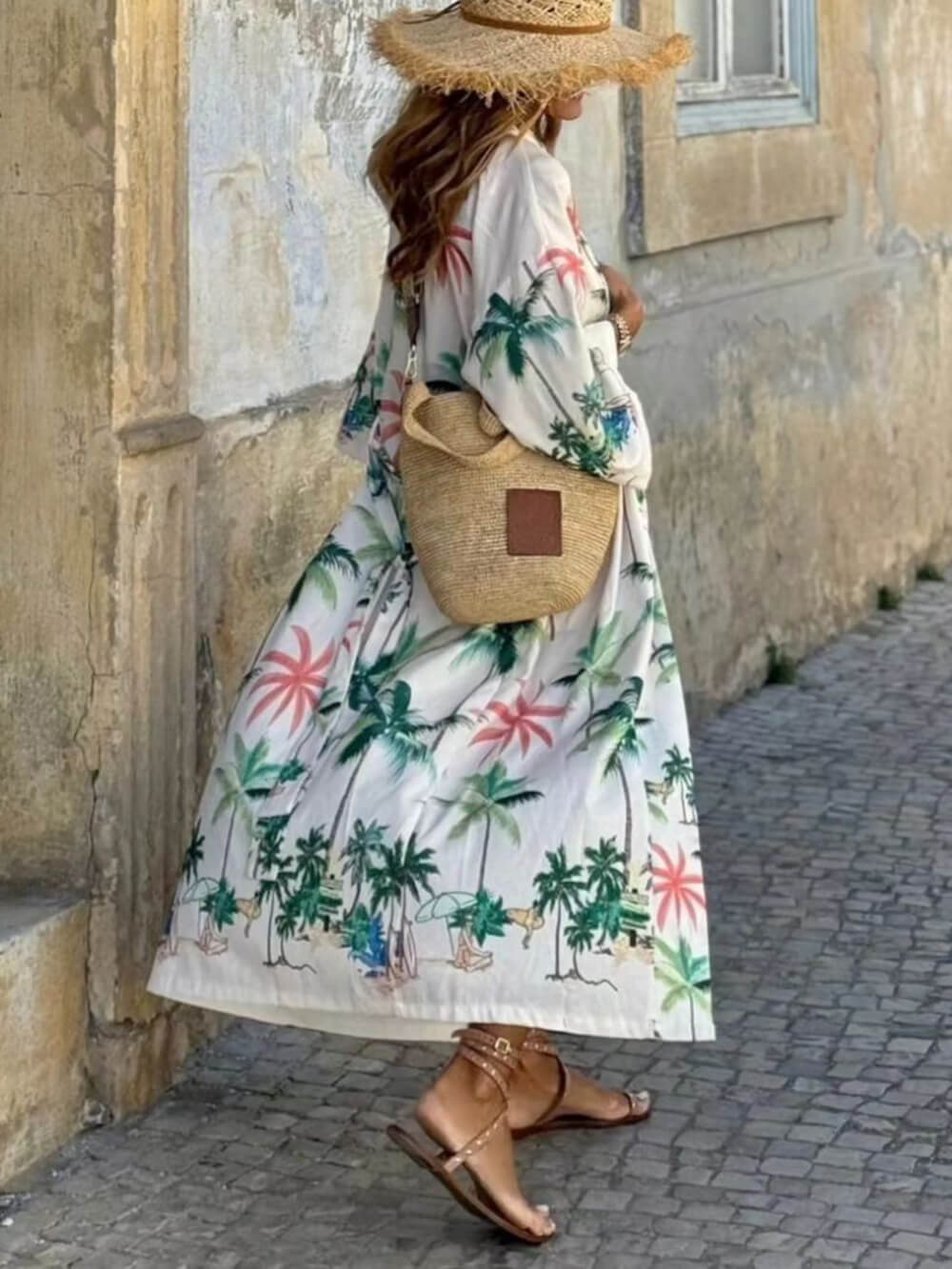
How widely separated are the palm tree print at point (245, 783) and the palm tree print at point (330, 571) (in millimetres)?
241

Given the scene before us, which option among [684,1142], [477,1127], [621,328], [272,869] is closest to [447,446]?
[621,328]

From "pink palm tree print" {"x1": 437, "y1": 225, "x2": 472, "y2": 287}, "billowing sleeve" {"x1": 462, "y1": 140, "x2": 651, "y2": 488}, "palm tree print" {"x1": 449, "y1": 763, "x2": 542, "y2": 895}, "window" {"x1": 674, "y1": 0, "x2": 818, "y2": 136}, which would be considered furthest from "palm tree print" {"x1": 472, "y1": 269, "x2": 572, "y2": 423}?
"window" {"x1": 674, "y1": 0, "x2": 818, "y2": 136}

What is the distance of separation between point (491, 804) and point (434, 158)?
0.96 meters

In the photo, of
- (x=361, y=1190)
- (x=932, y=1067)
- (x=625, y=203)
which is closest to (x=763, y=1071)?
(x=932, y=1067)

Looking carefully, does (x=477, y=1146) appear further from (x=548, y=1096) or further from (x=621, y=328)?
(x=621, y=328)

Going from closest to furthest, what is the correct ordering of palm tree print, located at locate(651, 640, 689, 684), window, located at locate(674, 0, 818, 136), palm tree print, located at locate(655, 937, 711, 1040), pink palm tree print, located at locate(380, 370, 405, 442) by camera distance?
palm tree print, located at locate(655, 937, 711, 1040), palm tree print, located at locate(651, 640, 689, 684), pink palm tree print, located at locate(380, 370, 405, 442), window, located at locate(674, 0, 818, 136)

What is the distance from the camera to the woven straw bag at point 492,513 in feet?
13.0

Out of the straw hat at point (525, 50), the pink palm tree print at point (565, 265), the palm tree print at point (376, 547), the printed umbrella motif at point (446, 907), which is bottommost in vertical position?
the printed umbrella motif at point (446, 907)

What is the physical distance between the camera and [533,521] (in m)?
3.96

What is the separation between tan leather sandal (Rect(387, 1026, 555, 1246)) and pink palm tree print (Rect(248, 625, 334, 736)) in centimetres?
55

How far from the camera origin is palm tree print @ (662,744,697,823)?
159 inches

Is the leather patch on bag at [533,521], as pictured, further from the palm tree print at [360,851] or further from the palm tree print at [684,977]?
the palm tree print at [684,977]

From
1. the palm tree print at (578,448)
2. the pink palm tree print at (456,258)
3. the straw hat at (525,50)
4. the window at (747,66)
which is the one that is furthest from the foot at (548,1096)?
the window at (747,66)

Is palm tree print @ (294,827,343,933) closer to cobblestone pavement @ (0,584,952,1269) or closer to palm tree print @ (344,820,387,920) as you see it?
palm tree print @ (344,820,387,920)
